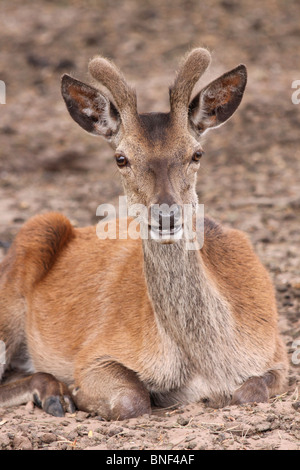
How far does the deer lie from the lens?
5.88 metres

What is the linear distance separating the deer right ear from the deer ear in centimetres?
65

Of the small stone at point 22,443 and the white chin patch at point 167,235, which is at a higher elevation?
the white chin patch at point 167,235

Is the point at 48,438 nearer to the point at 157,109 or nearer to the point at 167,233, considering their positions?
the point at 167,233

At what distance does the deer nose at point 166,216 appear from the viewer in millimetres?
5344

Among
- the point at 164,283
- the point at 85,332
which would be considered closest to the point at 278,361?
the point at 164,283

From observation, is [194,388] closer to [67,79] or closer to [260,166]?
[67,79]

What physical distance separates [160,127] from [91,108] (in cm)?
78

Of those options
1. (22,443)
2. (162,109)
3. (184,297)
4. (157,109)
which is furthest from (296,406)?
(162,109)

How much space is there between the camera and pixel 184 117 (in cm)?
605

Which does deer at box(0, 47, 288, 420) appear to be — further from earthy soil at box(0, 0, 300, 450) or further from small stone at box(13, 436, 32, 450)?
small stone at box(13, 436, 32, 450)

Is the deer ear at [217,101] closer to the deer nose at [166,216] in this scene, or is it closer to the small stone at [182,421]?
the deer nose at [166,216]

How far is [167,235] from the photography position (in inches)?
213

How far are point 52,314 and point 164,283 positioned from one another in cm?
198

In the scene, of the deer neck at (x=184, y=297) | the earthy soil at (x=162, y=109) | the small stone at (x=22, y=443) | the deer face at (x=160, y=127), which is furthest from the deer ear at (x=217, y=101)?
the small stone at (x=22, y=443)
